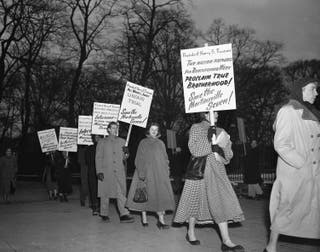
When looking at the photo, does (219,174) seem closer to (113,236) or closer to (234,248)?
(234,248)

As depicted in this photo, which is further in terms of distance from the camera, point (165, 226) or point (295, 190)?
point (165, 226)

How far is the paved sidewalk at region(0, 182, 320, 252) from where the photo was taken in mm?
6562

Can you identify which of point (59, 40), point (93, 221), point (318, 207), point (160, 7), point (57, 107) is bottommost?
point (93, 221)

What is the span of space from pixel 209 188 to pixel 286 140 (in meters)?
1.33

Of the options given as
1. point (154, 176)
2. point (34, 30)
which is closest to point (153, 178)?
point (154, 176)

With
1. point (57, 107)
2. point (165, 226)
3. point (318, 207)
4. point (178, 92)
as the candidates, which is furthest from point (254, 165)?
point (57, 107)

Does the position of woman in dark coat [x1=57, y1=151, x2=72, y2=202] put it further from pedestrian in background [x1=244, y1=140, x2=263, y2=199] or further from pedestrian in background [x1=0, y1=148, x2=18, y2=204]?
pedestrian in background [x1=244, y1=140, x2=263, y2=199]

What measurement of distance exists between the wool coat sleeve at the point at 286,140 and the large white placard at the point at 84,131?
862 cm

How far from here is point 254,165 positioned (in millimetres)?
14672

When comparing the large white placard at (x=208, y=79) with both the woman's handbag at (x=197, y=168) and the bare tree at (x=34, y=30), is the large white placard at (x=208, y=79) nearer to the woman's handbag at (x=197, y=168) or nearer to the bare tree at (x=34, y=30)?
the woman's handbag at (x=197, y=168)

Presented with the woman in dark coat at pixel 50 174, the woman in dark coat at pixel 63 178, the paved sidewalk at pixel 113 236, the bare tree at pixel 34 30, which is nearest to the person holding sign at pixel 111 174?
the paved sidewalk at pixel 113 236

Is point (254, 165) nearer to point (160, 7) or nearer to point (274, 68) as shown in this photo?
point (160, 7)

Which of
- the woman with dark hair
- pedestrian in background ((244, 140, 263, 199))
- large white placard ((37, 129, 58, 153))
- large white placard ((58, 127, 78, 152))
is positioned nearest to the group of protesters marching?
the woman with dark hair

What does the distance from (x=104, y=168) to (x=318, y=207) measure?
17.7 ft
